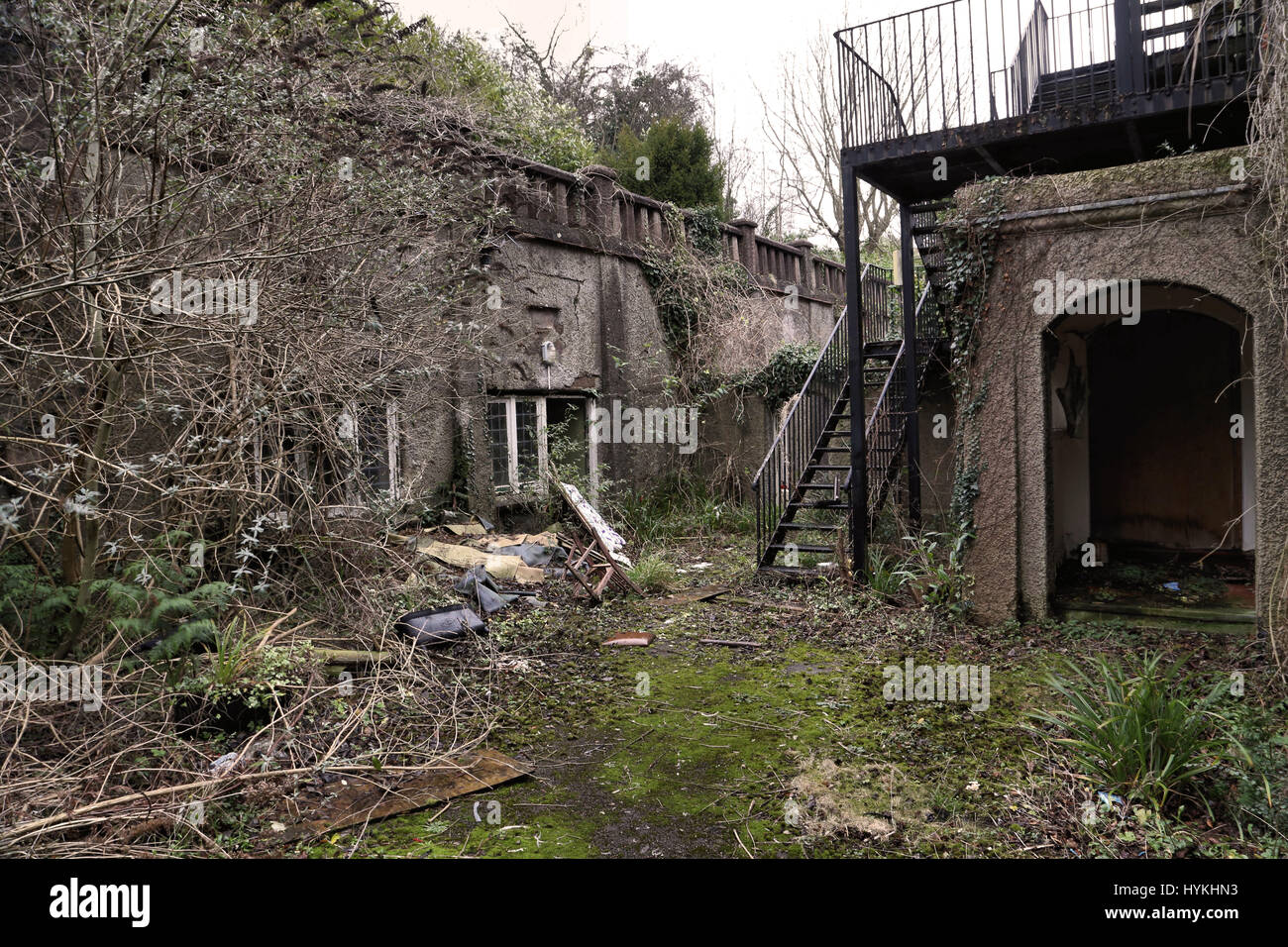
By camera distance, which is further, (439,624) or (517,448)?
(517,448)

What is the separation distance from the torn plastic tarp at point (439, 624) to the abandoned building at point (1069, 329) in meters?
4.00

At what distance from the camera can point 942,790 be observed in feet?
14.3

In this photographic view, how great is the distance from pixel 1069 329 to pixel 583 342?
21.6 feet

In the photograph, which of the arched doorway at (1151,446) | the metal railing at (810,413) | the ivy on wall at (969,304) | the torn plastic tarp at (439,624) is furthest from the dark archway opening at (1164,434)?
the torn plastic tarp at (439,624)

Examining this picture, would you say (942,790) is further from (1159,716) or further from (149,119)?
(149,119)

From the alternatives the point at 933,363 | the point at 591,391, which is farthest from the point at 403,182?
the point at 933,363

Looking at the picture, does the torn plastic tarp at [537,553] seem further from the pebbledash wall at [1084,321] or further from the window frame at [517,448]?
the pebbledash wall at [1084,321]

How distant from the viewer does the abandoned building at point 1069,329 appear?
648 centimetres

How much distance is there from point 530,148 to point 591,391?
3.60 m

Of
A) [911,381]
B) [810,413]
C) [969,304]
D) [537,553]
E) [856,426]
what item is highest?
[969,304]

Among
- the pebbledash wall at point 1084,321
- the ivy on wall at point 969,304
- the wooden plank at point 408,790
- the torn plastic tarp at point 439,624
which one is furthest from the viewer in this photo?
the ivy on wall at point 969,304

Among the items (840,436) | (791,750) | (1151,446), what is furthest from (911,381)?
(791,750)

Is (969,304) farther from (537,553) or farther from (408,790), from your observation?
(408,790)

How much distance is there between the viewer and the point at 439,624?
686cm
